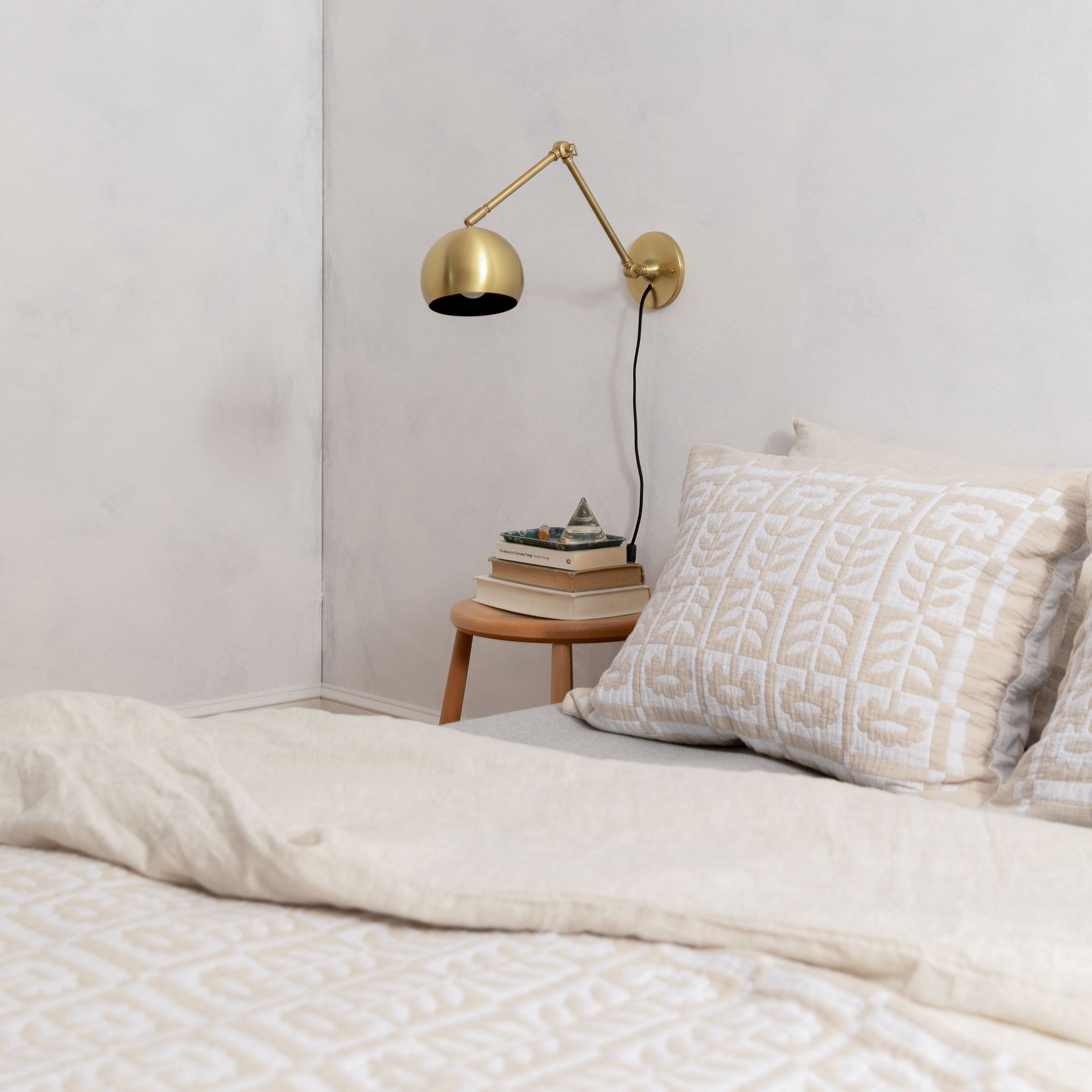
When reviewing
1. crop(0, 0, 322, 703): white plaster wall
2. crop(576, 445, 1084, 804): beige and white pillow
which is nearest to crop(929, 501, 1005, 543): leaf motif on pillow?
crop(576, 445, 1084, 804): beige and white pillow

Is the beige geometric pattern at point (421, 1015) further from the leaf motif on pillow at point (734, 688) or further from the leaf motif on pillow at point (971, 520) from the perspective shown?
the leaf motif on pillow at point (971, 520)

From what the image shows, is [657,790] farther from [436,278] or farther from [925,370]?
[436,278]

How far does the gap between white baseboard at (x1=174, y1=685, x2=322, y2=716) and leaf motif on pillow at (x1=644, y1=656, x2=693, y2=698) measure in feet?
5.20

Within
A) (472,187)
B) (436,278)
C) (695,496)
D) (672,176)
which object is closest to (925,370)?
(695,496)

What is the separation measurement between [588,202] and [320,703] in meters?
1.52

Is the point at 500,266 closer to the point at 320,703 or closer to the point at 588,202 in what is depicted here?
the point at 588,202

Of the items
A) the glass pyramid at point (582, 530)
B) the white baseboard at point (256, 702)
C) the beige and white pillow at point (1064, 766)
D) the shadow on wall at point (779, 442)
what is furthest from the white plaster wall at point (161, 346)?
the beige and white pillow at point (1064, 766)

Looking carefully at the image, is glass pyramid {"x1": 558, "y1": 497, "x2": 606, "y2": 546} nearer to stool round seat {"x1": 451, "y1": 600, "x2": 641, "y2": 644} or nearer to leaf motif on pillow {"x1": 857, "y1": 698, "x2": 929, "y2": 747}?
stool round seat {"x1": 451, "y1": 600, "x2": 641, "y2": 644}

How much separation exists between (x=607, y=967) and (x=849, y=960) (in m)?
0.14

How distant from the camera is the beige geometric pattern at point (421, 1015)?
1.87ft

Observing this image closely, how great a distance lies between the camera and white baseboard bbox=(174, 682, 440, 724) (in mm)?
2666

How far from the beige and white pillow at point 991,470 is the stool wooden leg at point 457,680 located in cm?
67

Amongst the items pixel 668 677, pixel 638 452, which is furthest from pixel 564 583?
pixel 668 677

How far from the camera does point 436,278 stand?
1.83 m
